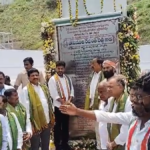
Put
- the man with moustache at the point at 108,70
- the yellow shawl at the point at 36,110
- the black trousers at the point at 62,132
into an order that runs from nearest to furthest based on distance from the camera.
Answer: the man with moustache at the point at 108,70 → the yellow shawl at the point at 36,110 → the black trousers at the point at 62,132

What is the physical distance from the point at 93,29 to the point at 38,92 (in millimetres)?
1913

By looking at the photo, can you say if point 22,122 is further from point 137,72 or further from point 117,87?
point 137,72

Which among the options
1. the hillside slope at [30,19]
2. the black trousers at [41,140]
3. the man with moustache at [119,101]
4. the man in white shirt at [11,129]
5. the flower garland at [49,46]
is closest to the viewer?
the man with moustache at [119,101]

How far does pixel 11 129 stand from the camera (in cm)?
509

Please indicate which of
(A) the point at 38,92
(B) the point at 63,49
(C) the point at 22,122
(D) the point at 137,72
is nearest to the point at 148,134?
(C) the point at 22,122

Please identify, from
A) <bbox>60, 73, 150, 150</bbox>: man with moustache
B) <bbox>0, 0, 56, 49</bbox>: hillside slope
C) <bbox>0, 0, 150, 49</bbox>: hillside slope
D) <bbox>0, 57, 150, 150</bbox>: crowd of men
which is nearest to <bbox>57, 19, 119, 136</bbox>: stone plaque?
<bbox>0, 57, 150, 150</bbox>: crowd of men

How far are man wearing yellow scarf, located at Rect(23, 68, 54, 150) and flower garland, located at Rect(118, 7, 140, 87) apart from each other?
163cm

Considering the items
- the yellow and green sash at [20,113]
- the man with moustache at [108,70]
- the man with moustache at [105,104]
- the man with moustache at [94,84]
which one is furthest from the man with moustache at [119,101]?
the man with moustache at [94,84]

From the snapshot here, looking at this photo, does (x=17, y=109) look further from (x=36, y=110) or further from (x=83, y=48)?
(x=83, y=48)

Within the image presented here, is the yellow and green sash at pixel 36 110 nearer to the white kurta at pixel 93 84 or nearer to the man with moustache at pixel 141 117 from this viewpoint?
the white kurta at pixel 93 84

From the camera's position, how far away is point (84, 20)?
805 centimetres

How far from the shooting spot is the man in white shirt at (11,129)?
16.5ft

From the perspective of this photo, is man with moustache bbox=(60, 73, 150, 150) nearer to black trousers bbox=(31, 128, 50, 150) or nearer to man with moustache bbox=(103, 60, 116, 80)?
man with moustache bbox=(103, 60, 116, 80)

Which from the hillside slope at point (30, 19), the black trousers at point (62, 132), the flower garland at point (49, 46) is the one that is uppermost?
the hillside slope at point (30, 19)
